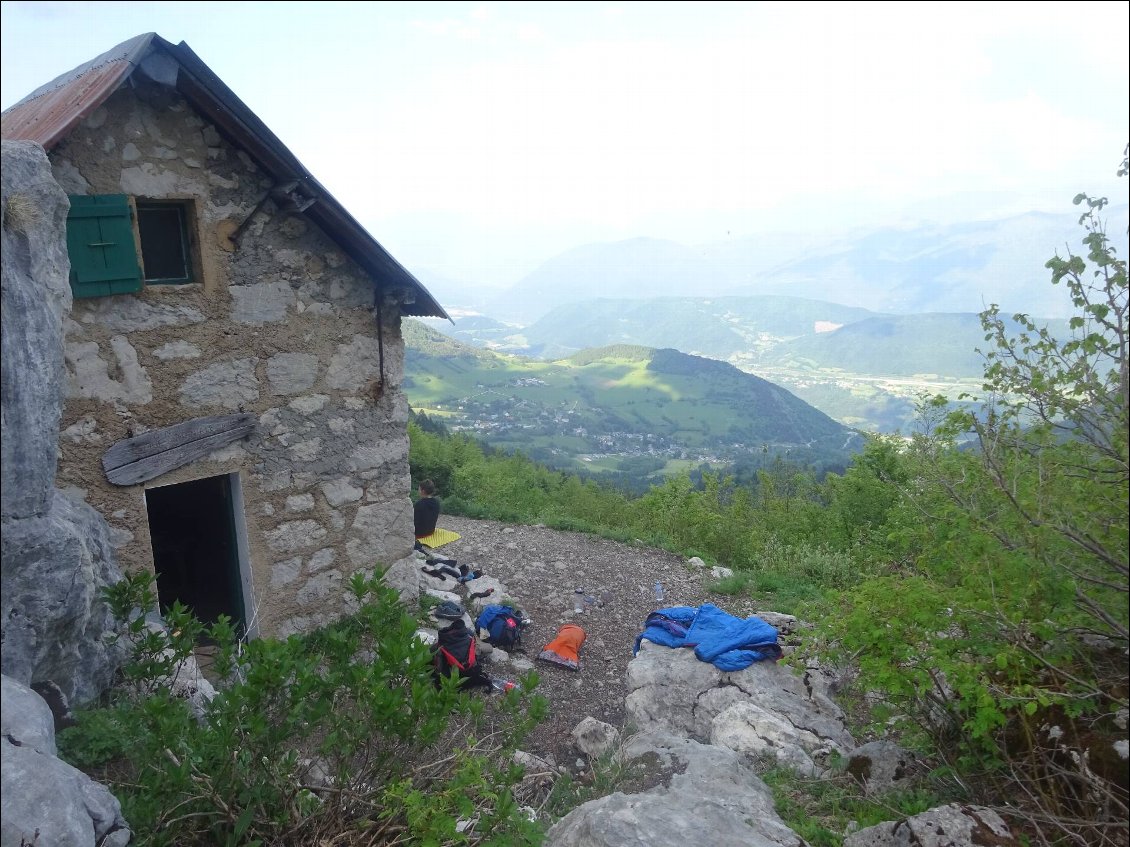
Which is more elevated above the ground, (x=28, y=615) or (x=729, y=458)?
(x=28, y=615)

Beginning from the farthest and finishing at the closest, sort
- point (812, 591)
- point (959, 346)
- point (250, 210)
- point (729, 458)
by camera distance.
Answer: point (959, 346) → point (729, 458) → point (812, 591) → point (250, 210)

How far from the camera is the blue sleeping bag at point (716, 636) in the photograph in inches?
253

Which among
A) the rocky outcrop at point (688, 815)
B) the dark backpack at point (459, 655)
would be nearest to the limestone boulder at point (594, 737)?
the rocky outcrop at point (688, 815)

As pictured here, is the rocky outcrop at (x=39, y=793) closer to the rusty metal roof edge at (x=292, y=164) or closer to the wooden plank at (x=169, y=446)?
→ the wooden plank at (x=169, y=446)

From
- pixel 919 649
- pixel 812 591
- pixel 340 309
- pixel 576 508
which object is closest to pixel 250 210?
pixel 340 309

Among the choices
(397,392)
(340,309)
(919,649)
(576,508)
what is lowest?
(576,508)

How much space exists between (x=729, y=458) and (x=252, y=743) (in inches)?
2825

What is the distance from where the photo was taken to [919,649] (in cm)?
397

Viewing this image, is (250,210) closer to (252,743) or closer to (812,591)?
(252,743)

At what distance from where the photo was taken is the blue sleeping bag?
21.0 ft

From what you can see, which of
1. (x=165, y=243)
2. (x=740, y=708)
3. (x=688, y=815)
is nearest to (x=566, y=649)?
(x=740, y=708)

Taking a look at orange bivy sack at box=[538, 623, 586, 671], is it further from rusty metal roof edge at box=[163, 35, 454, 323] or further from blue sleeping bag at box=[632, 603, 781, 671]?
rusty metal roof edge at box=[163, 35, 454, 323]

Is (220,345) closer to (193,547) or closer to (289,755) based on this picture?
(193,547)

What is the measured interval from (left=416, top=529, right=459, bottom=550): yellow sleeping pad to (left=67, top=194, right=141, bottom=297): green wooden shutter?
19.1ft
